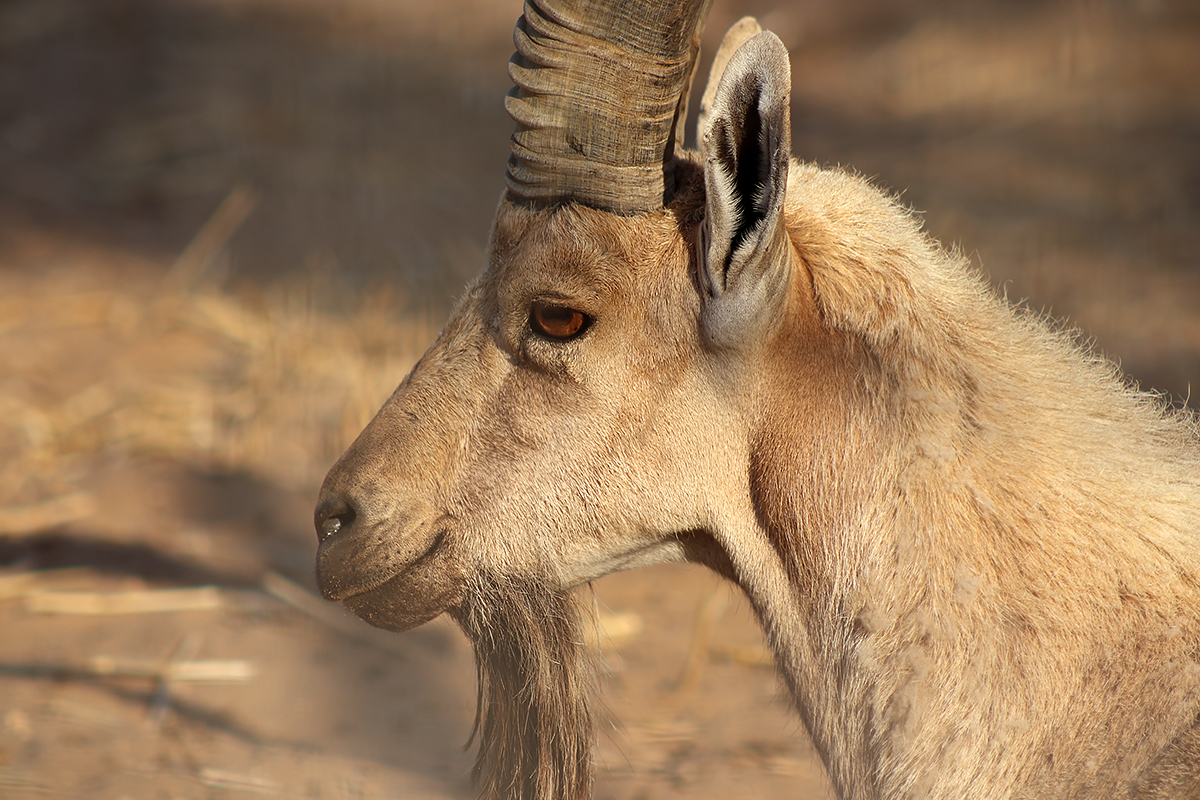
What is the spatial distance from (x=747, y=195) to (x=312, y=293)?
279 inches

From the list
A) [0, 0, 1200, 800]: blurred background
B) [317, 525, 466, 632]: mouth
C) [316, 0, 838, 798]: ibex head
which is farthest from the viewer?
[0, 0, 1200, 800]: blurred background

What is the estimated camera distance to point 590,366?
3021 mm

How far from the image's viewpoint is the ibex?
8.98ft

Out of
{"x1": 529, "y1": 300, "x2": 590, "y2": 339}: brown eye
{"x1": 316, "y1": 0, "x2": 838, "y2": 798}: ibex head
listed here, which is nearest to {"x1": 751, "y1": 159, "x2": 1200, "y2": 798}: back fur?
{"x1": 316, "y1": 0, "x2": 838, "y2": 798}: ibex head

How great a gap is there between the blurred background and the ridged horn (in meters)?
1.67

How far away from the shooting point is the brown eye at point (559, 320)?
304 centimetres

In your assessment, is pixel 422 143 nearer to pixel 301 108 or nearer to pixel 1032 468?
pixel 301 108

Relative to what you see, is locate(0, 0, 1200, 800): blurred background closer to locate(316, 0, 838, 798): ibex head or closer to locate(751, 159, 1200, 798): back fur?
locate(751, 159, 1200, 798): back fur

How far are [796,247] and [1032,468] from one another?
82cm

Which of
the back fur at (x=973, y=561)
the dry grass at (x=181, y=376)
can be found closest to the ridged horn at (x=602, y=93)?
the back fur at (x=973, y=561)

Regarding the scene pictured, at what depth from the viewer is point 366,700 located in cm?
555

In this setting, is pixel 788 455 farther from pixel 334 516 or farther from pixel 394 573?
pixel 334 516

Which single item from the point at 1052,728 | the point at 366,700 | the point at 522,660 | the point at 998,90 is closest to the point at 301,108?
the point at 998,90

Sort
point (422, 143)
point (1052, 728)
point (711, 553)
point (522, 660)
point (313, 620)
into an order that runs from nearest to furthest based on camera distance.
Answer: point (1052, 728) < point (711, 553) < point (522, 660) < point (313, 620) < point (422, 143)
